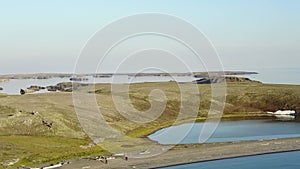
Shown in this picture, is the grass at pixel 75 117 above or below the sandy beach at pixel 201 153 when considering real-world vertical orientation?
above

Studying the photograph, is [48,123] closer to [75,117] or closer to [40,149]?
[75,117]

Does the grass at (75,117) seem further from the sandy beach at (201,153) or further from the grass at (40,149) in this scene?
the sandy beach at (201,153)

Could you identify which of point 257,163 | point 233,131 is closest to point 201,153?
point 257,163

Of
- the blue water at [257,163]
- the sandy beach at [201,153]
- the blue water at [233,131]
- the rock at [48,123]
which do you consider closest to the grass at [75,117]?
the rock at [48,123]

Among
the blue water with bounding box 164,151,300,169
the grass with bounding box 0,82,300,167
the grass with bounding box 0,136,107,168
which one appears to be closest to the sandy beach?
the blue water with bounding box 164,151,300,169

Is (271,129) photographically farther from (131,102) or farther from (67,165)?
(67,165)

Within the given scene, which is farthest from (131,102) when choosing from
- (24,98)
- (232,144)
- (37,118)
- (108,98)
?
(232,144)
